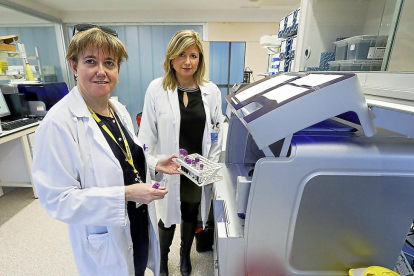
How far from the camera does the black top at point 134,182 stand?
898 mm

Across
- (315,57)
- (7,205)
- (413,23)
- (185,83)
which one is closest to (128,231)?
(185,83)

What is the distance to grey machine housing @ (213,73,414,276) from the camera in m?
0.52

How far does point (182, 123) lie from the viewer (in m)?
1.38

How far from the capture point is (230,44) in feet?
13.2

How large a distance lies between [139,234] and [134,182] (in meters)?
0.30

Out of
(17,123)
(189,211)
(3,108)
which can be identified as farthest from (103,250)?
(3,108)

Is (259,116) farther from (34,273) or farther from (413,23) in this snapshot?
(34,273)

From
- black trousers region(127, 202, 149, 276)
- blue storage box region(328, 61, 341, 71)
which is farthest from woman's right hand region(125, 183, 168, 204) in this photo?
blue storage box region(328, 61, 341, 71)

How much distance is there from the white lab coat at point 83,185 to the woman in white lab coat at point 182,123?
547mm

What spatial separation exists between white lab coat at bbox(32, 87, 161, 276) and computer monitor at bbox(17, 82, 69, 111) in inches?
106

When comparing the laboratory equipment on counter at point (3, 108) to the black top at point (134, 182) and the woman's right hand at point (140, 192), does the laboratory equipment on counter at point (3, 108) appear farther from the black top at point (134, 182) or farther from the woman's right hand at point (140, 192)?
the woman's right hand at point (140, 192)

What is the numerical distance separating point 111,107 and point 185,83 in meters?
0.55

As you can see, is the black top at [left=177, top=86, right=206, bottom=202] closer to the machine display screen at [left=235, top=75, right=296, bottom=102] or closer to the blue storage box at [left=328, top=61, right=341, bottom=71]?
the machine display screen at [left=235, top=75, right=296, bottom=102]

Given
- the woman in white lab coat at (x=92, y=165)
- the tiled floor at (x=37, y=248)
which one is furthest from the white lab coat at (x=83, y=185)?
the tiled floor at (x=37, y=248)
